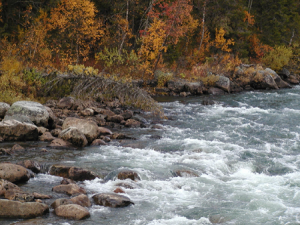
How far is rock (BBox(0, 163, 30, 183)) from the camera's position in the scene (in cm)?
752

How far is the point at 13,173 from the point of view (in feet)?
25.1

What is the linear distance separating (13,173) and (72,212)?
7.02 ft

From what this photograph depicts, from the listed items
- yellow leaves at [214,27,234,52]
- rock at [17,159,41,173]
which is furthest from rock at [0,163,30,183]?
yellow leaves at [214,27,234,52]

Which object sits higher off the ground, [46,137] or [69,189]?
[69,189]

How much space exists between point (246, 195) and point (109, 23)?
74.9 ft

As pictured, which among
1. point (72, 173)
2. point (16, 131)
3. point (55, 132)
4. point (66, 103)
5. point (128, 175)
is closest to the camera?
point (72, 173)

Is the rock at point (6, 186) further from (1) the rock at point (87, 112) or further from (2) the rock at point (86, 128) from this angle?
(1) the rock at point (87, 112)

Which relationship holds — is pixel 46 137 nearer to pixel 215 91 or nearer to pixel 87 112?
pixel 87 112

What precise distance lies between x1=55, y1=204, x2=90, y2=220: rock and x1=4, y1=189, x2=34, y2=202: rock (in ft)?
2.13

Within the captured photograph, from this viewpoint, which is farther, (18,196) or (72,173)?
(72,173)

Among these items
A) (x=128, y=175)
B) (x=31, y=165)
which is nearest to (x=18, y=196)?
(x=31, y=165)

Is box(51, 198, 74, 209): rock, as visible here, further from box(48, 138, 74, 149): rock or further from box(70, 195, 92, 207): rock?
box(48, 138, 74, 149): rock

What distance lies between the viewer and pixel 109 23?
27984 mm

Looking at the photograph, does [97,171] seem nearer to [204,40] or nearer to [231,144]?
[231,144]
